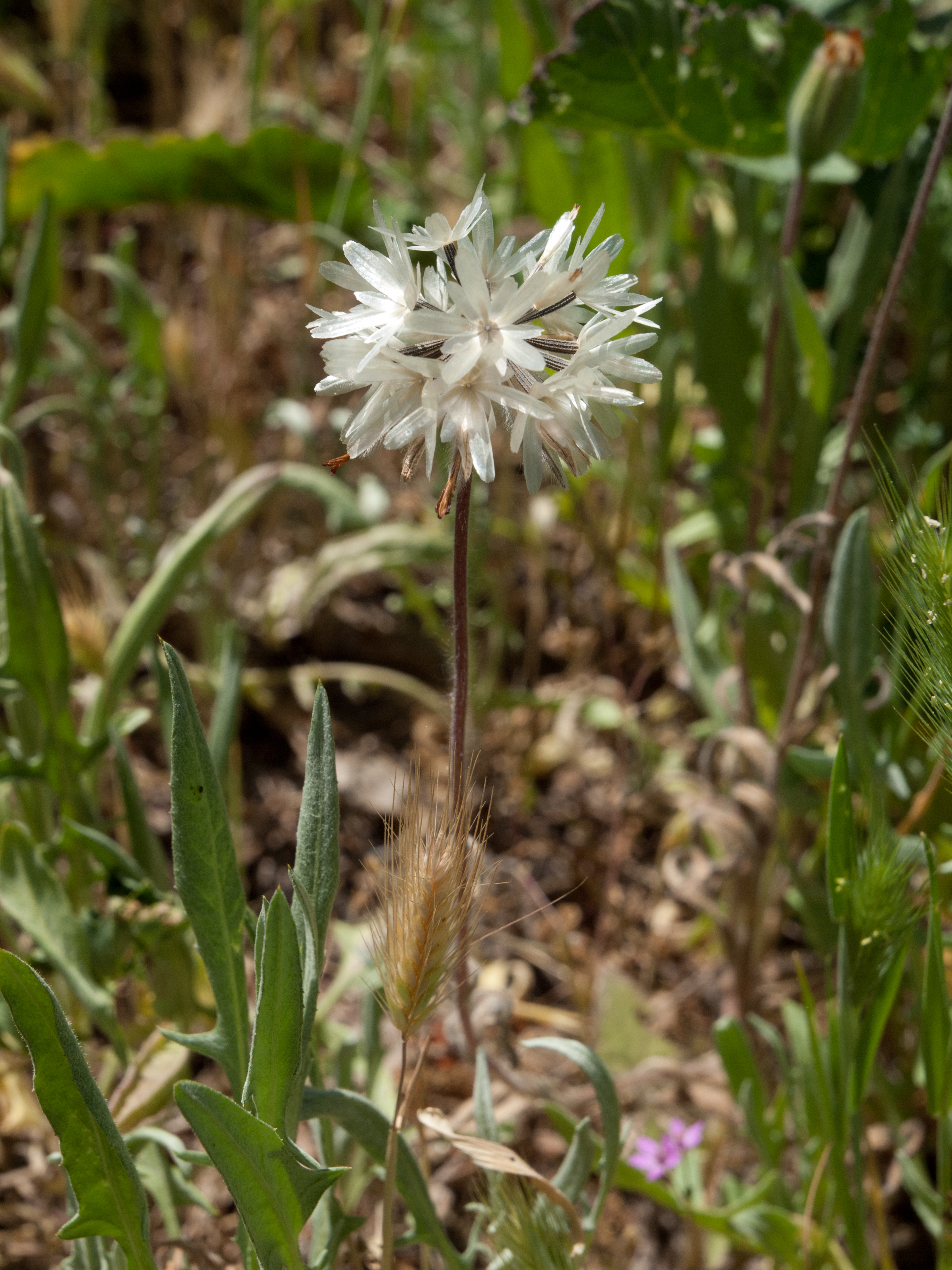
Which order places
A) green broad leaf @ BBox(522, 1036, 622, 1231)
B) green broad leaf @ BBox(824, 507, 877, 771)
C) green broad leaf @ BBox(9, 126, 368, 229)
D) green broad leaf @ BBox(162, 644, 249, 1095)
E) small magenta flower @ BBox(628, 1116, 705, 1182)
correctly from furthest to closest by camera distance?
green broad leaf @ BBox(9, 126, 368, 229) → small magenta flower @ BBox(628, 1116, 705, 1182) → green broad leaf @ BBox(824, 507, 877, 771) → green broad leaf @ BBox(522, 1036, 622, 1231) → green broad leaf @ BBox(162, 644, 249, 1095)

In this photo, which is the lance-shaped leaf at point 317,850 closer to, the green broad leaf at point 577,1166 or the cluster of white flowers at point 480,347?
the cluster of white flowers at point 480,347

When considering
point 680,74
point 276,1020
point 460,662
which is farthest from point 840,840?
point 680,74

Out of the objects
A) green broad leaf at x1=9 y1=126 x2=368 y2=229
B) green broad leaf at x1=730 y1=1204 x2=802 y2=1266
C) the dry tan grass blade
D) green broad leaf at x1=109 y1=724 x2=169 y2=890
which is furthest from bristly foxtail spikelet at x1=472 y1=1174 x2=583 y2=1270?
green broad leaf at x1=9 y1=126 x2=368 y2=229

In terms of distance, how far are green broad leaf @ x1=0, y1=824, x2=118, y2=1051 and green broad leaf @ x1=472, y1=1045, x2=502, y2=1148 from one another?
351mm

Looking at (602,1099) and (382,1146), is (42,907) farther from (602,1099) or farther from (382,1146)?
(602,1099)

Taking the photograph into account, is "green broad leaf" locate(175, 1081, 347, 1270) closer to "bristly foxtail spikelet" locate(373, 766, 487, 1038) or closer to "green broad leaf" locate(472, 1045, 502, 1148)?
"bristly foxtail spikelet" locate(373, 766, 487, 1038)

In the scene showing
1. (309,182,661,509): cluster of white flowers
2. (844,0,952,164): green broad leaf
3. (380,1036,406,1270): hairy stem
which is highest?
(844,0,952,164): green broad leaf

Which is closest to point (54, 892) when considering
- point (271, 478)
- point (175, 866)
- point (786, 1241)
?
point (175, 866)

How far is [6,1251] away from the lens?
1209 millimetres

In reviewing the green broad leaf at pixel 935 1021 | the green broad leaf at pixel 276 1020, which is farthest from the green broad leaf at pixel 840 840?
the green broad leaf at pixel 276 1020

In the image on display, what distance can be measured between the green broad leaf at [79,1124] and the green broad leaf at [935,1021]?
619mm

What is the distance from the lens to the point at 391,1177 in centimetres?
77

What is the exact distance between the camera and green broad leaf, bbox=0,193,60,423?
1.38m

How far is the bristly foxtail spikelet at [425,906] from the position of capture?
0.72 m
